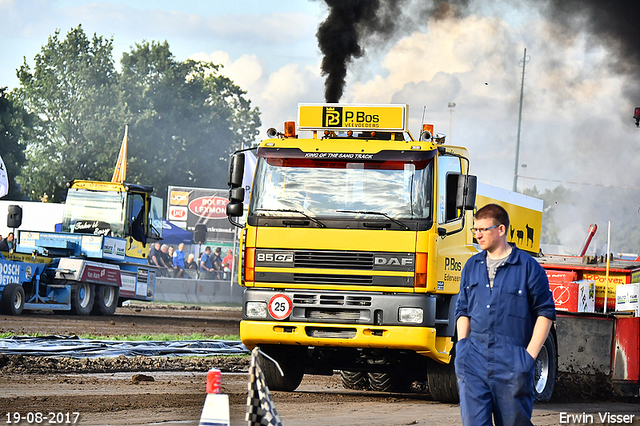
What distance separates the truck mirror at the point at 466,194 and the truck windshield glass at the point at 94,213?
16211 millimetres

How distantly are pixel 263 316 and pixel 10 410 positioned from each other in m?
2.97

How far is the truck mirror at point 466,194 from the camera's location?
1039 centimetres

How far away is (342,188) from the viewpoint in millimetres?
10406

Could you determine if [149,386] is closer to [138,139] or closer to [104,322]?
[104,322]

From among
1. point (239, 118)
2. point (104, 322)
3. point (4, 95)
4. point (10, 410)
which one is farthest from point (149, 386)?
point (239, 118)

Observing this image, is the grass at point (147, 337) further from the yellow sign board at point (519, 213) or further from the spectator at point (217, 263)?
the spectator at point (217, 263)

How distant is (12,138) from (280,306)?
55.9 meters

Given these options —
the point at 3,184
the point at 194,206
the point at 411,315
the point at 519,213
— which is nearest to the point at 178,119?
the point at 194,206

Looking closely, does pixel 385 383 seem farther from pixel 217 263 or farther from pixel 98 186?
Answer: pixel 217 263

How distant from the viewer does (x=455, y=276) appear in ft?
34.9

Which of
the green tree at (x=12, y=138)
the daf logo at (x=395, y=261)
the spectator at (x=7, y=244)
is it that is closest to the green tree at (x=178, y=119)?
the green tree at (x=12, y=138)

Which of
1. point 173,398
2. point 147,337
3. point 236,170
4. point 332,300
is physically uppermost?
point 236,170


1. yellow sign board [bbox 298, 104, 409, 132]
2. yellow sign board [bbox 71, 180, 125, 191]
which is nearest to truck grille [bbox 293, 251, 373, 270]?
yellow sign board [bbox 298, 104, 409, 132]

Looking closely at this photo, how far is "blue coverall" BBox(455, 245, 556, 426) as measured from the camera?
543cm
